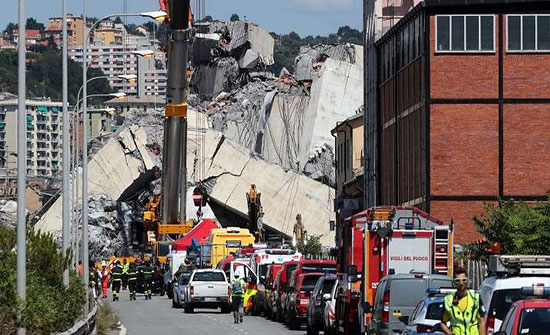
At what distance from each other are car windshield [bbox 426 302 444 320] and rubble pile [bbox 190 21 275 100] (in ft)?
409

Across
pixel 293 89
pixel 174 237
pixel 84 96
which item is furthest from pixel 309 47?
pixel 84 96

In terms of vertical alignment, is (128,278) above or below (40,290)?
below

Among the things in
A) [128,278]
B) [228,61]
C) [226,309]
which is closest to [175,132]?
[128,278]

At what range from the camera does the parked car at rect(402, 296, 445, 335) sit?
72.6 ft

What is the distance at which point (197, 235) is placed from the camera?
76.8m

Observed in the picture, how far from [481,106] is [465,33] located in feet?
10.7

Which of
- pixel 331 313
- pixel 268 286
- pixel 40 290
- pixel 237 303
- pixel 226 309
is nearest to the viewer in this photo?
pixel 40 290

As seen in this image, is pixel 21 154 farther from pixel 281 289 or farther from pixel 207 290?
pixel 207 290

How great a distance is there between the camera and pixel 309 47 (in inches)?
5709

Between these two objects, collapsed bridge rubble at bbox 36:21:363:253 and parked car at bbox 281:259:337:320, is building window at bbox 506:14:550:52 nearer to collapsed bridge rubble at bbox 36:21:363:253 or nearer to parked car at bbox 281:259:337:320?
parked car at bbox 281:259:337:320

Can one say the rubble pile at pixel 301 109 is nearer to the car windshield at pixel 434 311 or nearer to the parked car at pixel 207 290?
the parked car at pixel 207 290

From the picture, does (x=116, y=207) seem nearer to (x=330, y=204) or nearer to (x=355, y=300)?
(x=330, y=204)

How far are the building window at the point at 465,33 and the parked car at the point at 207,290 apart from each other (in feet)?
62.6

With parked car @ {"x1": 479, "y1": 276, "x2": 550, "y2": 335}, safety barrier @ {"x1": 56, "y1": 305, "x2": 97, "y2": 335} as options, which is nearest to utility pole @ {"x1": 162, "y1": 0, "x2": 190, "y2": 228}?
safety barrier @ {"x1": 56, "y1": 305, "x2": 97, "y2": 335}
